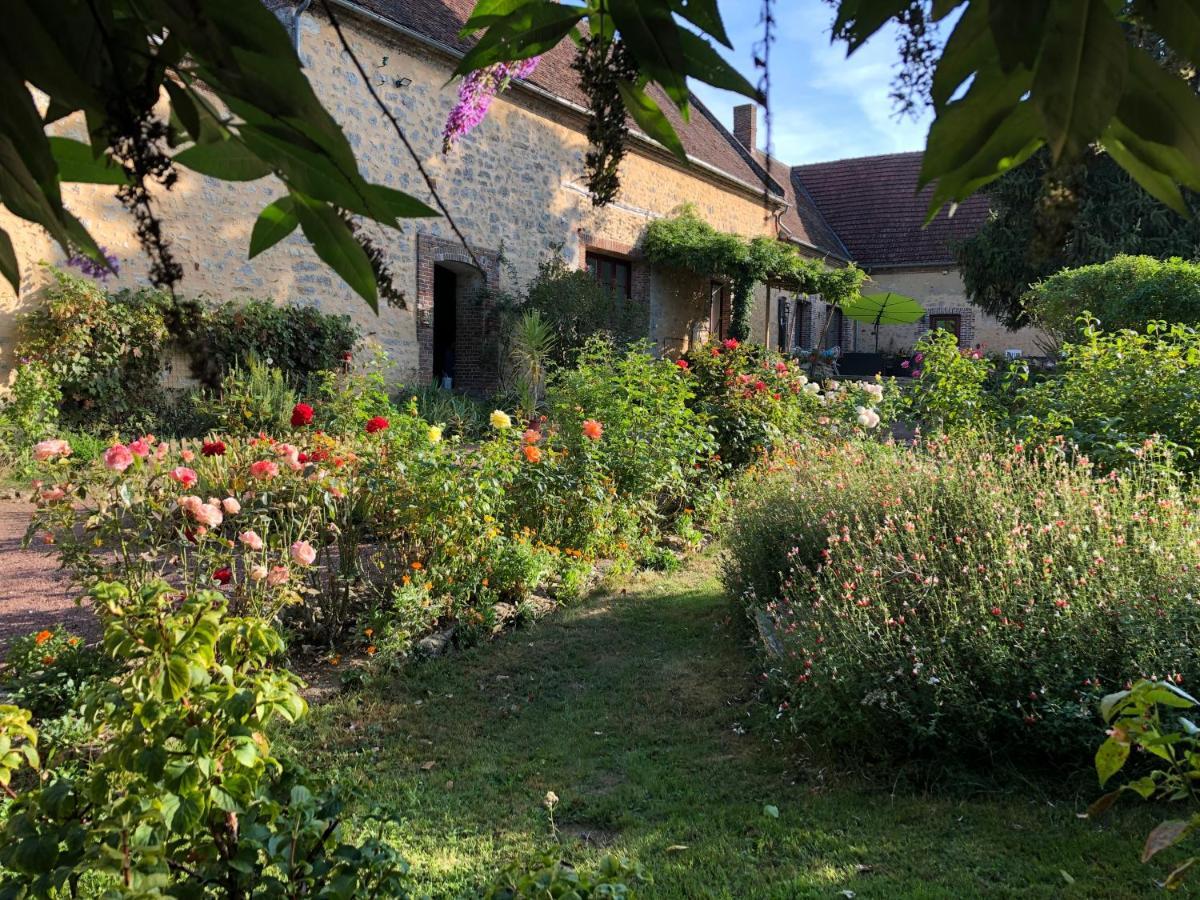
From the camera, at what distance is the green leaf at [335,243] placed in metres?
0.70

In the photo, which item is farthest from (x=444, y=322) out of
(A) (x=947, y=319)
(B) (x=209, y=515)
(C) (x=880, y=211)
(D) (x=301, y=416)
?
(C) (x=880, y=211)

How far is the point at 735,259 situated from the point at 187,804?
52.4 ft

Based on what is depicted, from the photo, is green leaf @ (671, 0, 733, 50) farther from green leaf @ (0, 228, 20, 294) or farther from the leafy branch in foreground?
Result: green leaf @ (0, 228, 20, 294)

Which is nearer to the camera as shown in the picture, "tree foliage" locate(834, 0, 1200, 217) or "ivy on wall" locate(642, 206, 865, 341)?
"tree foliage" locate(834, 0, 1200, 217)

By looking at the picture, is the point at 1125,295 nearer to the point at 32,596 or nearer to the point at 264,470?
the point at 264,470

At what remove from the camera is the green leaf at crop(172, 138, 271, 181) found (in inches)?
26.8

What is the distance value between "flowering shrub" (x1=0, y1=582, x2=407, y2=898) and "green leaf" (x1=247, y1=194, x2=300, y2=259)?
1147 mm

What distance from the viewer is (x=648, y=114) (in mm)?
873

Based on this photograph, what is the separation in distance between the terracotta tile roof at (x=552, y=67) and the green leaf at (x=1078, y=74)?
7059 mm

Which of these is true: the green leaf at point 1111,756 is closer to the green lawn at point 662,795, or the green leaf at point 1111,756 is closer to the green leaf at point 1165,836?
the green leaf at point 1165,836

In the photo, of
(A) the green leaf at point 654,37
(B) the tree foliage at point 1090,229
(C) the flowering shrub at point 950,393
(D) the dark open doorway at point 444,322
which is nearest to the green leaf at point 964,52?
(A) the green leaf at point 654,37

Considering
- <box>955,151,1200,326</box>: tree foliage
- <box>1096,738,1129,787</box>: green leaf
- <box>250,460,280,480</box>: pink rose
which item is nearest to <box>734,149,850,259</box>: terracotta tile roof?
<box>955,151,1200,326</box>: tree foliage

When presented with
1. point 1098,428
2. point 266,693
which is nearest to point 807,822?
point 266,693

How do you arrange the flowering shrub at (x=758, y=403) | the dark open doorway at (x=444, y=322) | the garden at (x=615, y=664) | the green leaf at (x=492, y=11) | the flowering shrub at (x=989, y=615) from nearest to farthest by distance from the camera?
the green leaf at (x=492, y=11) → the garden at (x=615, y=664) → the flowering shrub at (x=989, y=615) → the flowering shrub at (x=758, y=403) → the dark open doorway at (x=444, y=322)
